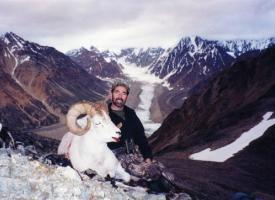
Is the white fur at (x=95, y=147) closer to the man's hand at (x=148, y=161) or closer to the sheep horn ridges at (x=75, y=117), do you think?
the sheep horn ridges at (x=75, y=117)

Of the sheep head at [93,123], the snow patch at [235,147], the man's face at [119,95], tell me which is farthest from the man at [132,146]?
the snow patch at [235,147]

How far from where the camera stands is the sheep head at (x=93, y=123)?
37.1ft

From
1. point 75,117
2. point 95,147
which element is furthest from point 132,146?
point 75,117

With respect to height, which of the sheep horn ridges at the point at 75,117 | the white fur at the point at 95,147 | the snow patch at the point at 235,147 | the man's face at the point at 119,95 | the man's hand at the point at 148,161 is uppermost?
the man's face at the point at 119,95

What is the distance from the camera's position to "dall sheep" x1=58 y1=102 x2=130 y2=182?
1134 cm

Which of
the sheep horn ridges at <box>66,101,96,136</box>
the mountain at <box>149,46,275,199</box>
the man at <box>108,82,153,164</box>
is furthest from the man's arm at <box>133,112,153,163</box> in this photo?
the mountain at <box>149,46,275,199</box>

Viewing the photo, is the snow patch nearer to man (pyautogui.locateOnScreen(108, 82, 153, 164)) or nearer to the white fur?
man (pyautogui.locateOnScreen(108, 82, 153, 164))

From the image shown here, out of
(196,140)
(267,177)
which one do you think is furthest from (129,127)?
(196,140)

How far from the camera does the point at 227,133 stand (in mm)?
43594

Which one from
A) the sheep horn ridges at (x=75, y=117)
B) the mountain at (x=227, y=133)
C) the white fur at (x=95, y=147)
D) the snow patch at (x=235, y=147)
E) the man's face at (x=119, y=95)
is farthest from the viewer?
the snow patch at (x=235, y=147)

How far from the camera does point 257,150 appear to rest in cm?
3541

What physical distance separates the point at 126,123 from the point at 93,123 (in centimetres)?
158

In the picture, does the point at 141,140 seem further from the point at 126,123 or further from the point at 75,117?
the point at 75,117

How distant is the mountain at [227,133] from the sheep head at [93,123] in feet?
17.8
